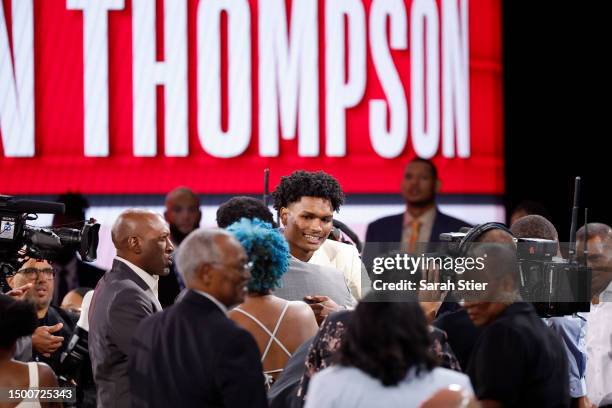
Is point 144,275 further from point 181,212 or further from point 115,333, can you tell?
point 181,212

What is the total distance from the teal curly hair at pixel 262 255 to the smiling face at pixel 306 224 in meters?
0.74

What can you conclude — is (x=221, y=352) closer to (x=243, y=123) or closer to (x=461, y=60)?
(x=243, y=123)

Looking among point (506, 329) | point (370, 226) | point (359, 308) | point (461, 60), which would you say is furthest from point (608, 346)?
point (461, 60)

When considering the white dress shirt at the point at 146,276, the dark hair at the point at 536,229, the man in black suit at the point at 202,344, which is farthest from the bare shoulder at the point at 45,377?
the dark hair at the point at 536,229

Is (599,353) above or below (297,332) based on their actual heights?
below

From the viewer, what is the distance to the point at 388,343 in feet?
6.88

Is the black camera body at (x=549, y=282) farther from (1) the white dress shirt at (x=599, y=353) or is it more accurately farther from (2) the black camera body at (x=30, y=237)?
(2) the black camera body at (x=30, y=237)

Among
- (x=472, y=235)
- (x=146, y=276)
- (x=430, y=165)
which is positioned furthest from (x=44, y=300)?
(x=430, y=165)

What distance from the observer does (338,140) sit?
6.60 meters

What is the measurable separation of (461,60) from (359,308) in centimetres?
478

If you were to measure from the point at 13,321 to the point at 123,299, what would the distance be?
0.34m

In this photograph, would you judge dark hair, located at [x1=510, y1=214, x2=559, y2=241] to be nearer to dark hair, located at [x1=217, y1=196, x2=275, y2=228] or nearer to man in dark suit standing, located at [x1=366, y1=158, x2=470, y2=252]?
dark hair, located at [x1=217, y1=196, x2=275, y2=228]

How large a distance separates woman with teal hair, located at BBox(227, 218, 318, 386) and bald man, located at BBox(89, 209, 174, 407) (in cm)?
49

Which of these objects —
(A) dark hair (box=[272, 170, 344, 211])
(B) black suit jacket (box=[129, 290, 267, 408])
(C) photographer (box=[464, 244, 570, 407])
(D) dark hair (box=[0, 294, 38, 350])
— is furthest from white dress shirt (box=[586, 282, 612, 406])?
(D) dark hair (box=[0, 294, 38, 350])
